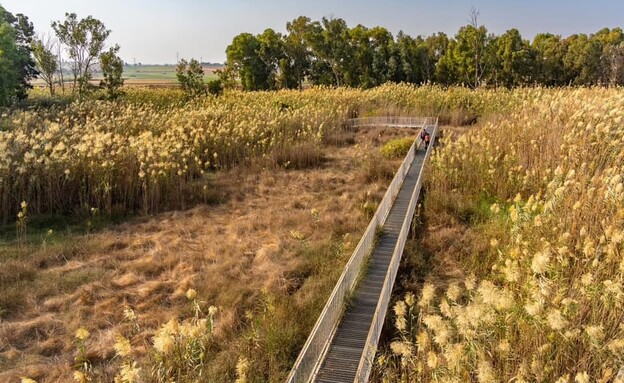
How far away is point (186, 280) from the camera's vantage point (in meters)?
6.93

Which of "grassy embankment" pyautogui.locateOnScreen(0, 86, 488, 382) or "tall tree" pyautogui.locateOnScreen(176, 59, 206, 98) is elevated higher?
"tall tree" pyautogui.locateOnScreen(176, 59, 206, 98)

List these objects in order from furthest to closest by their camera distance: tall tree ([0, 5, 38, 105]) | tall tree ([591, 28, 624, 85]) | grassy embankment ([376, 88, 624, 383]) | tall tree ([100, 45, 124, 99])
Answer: tall tree ([591, 28, 624, 85])
tall tree ([100, 45, 124, 99])
tall tree ([0, 5, 38, 105])
grassy embankment ([376, 88, 624, 383])

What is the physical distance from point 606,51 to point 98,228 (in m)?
37.2

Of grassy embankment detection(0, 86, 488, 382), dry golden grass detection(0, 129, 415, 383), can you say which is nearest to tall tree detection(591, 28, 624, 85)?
grassy embankment detection(0, 86, 488, 382)

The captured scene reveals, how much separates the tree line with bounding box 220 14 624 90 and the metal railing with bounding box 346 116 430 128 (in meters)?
16.3

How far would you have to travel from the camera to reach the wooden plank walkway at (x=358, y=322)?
4.56 metres

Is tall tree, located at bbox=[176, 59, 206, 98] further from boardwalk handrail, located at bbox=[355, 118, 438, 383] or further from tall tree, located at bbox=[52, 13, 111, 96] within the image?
boardwalk handrail, located at bbox=[355, 118, 438, 383]

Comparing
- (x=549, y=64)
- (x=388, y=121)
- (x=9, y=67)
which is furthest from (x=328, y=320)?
(x=549, y=64)

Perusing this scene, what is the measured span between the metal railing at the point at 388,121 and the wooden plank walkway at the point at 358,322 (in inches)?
475

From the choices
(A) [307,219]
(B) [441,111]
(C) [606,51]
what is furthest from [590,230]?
(C) [606,51]

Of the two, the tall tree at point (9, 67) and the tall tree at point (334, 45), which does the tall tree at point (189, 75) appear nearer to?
the tall tree at point (9, 67)

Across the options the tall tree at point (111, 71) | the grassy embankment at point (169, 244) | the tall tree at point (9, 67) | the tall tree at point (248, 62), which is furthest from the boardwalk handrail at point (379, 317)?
the tall tree at point (248, 62)

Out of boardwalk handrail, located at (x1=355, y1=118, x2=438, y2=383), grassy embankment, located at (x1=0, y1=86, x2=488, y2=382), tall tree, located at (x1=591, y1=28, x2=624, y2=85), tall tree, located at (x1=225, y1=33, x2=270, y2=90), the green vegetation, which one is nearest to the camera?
boardwalk handrail, located at (x1=355, y1=118, x2=438, y2=383)

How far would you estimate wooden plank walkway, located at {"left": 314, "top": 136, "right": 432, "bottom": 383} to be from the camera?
456 centimetres
